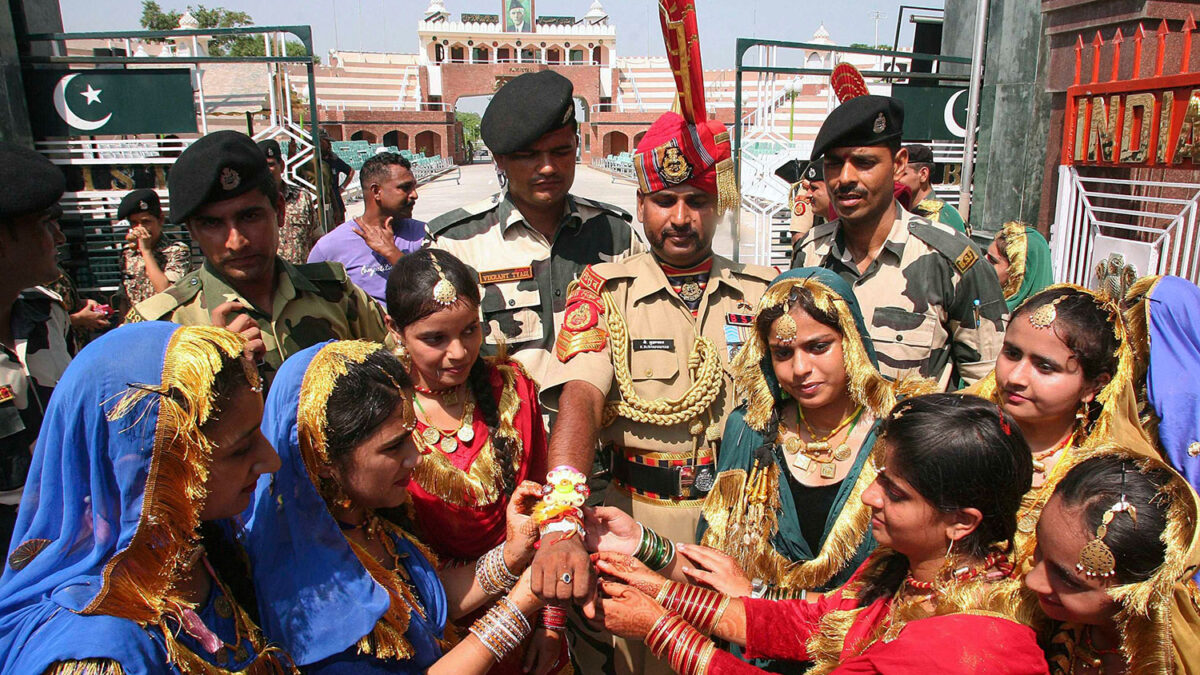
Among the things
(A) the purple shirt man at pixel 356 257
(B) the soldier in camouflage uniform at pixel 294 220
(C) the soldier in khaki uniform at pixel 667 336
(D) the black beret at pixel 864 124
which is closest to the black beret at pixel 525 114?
(C) the soldier in khaki uniform at pixel 667 336

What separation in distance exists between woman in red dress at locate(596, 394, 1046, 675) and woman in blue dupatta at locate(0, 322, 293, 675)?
130 centimetres

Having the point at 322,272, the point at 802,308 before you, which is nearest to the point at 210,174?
the point at 322,272

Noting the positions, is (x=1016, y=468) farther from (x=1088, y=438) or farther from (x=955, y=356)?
(x=955, y=356)

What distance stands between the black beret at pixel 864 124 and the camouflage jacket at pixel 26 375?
11.2 ft

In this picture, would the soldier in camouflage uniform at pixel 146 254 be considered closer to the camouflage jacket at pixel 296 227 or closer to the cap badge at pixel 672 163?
the camouflage jacket at pixel 296 227

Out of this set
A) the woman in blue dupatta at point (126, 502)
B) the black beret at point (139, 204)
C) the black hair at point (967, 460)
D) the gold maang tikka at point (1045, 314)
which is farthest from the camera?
the black beret at point (139, 204)

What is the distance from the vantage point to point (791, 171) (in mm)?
9961

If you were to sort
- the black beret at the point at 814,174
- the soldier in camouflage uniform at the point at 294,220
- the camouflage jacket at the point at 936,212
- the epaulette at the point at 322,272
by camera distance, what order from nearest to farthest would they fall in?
1. the epaulette at the point at 322,272
2. the camouflage jacket at the point at 936,212
3. the black beret at the point at 814,174
4. the soldier in camouflage uniform at the point at 294,220

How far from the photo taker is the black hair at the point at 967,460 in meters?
1.74

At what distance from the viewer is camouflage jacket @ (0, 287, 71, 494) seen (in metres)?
2.68

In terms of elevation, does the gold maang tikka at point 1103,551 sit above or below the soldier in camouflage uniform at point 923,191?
below

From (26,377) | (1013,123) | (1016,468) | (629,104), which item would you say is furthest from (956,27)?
(629,104)

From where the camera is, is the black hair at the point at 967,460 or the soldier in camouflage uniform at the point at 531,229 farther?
the soldier in camouflage uniform at the point at 531,229

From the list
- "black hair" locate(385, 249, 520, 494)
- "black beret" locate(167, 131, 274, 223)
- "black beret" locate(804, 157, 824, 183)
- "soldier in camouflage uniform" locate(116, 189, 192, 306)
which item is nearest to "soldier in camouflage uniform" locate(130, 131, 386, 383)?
"black beret" locate(167, 131, 274, 223)
